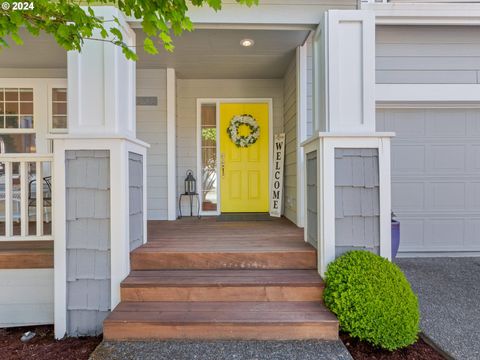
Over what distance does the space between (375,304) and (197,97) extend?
13.2ft

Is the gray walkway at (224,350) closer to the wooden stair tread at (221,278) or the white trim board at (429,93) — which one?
the wooden stair tread at (221,278)

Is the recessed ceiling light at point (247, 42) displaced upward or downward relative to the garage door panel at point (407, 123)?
upward

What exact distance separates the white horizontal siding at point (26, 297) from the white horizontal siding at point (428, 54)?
14.0 ft

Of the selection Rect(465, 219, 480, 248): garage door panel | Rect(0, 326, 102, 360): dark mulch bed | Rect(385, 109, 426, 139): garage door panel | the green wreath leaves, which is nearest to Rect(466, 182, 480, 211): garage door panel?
Rect(465, 219, 480, 248): garage door panel

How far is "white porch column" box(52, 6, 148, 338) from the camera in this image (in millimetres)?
2371

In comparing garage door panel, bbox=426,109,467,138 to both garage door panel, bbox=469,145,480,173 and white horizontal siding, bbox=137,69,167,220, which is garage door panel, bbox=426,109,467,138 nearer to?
garage door panel, bbox=469,145,480,173

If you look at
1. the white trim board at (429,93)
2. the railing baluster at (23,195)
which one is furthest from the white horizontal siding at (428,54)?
the railing baluster at (23,195)

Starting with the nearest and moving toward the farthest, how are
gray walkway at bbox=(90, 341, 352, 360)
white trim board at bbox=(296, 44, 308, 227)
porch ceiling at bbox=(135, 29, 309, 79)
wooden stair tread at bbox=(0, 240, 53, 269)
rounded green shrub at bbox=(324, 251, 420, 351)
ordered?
gray walkway at bbox=(90, 341, 352, 360) → rounded green shrub at bbox=(324, 251, 420, 351) → wooden stair tread at bbox=(0, 240, 53, 269) → porch ceiling at bbox=(135, 29, 309, 79) → white trim board at bbox=(296, 44, 308, 227)

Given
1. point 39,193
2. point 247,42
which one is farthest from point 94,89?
point 247,42

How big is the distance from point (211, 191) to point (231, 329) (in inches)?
125

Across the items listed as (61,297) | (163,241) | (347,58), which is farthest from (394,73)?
(61,297)

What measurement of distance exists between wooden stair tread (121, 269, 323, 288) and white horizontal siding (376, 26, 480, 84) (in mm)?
2812

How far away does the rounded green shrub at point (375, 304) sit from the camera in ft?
6.43

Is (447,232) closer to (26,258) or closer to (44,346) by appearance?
(44,346)
